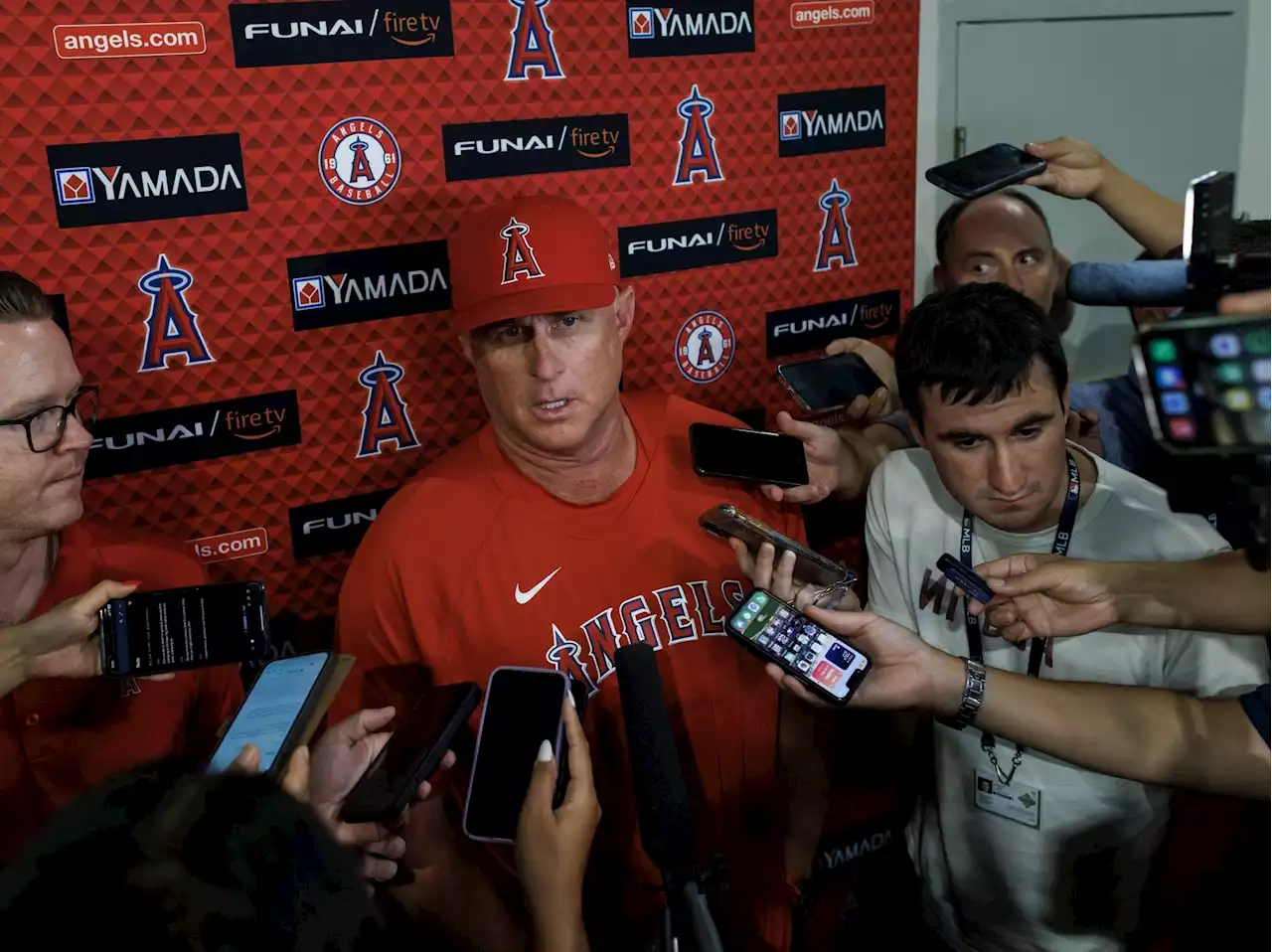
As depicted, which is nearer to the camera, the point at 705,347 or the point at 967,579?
the point at 967,579

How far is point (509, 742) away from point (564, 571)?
0.40 metres

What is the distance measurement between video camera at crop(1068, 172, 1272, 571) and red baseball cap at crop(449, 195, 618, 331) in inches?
36.9

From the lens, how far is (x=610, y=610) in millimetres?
2059

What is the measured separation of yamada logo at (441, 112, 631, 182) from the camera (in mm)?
2266

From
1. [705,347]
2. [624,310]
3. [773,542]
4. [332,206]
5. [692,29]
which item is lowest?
[773,542]

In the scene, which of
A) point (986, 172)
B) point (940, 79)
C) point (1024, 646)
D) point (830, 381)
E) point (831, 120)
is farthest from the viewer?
point (940, 79)

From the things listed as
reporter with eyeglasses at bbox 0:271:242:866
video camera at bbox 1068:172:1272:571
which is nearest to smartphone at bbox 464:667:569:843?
reporter with eyeglasses at bbox 0:271:242:866

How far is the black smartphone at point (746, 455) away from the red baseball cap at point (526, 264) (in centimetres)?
32

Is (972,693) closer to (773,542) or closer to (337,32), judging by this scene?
(773,542)

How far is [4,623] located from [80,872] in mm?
1088

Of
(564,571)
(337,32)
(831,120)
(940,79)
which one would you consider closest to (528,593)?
(564,571)

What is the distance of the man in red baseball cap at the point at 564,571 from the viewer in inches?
78.2

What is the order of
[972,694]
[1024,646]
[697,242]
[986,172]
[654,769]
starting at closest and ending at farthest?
[654,769]
[972,694]
[1024,646]
[986,172]
[697,242]

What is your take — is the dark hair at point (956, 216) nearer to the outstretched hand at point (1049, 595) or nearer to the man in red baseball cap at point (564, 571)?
the man in red baseball cap at point (564, 571)
